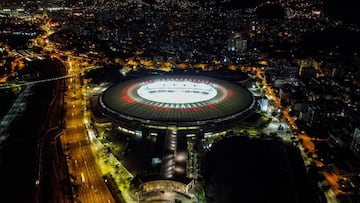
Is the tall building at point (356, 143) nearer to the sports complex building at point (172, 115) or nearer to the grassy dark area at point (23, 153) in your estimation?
the sports complex building at point (172, 115)

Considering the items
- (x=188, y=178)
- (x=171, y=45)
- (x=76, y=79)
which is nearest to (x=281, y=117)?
(x=188, y=178)

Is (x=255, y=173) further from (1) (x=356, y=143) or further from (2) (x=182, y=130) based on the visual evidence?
(1) (x=356, y=143)

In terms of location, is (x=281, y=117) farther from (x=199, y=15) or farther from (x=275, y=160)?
(x=199, y=15)

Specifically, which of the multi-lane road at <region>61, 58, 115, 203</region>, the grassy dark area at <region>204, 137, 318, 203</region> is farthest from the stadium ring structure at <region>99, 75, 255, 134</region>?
the grassy dark area at <region>204, 137, 318, 203</region>

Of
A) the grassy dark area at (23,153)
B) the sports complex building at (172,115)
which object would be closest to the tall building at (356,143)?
the sports complex building at (172,115)

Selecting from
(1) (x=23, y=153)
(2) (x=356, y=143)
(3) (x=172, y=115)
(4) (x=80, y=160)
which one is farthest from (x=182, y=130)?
(2) (x=356, y=143)

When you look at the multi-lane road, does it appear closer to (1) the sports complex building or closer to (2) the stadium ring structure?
(1) the sports complex building
